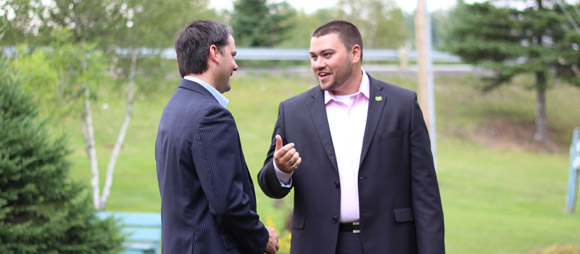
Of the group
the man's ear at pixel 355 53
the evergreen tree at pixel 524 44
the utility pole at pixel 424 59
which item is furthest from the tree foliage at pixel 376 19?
the man's ear at pixel 355 53

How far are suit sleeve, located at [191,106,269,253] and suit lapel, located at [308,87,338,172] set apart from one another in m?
0.87

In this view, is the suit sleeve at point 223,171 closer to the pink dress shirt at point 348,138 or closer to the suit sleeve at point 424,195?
the pink dress shirt at point 348,138

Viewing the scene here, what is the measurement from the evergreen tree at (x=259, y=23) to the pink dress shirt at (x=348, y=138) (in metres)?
31.0

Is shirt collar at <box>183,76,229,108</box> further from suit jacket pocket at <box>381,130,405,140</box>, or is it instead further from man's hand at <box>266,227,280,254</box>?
suit jacket pocket at <box>381,130,405,140</box>

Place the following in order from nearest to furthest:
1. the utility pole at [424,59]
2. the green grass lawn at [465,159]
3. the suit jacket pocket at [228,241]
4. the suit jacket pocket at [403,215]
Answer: the suit jacket pocket at [228,241] < the suit jacket pocket at [403,215] < the utility pole at [424,59] < the green grass lawn at [465,159]

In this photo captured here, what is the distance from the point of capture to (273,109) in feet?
94.3

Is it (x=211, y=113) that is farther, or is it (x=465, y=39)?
(x=465, y=39)

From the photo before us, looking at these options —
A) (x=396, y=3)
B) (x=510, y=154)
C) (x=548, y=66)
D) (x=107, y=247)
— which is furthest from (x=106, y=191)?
(x=396, y=3)

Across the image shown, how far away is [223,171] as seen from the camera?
270cm

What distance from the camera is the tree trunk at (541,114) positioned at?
28016 millimetres

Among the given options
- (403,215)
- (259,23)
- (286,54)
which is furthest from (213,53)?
(259,23)

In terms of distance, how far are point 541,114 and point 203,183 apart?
28.7 metres

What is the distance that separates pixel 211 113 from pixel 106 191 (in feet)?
41.0

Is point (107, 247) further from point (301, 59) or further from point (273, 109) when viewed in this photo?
point (301, 59)
